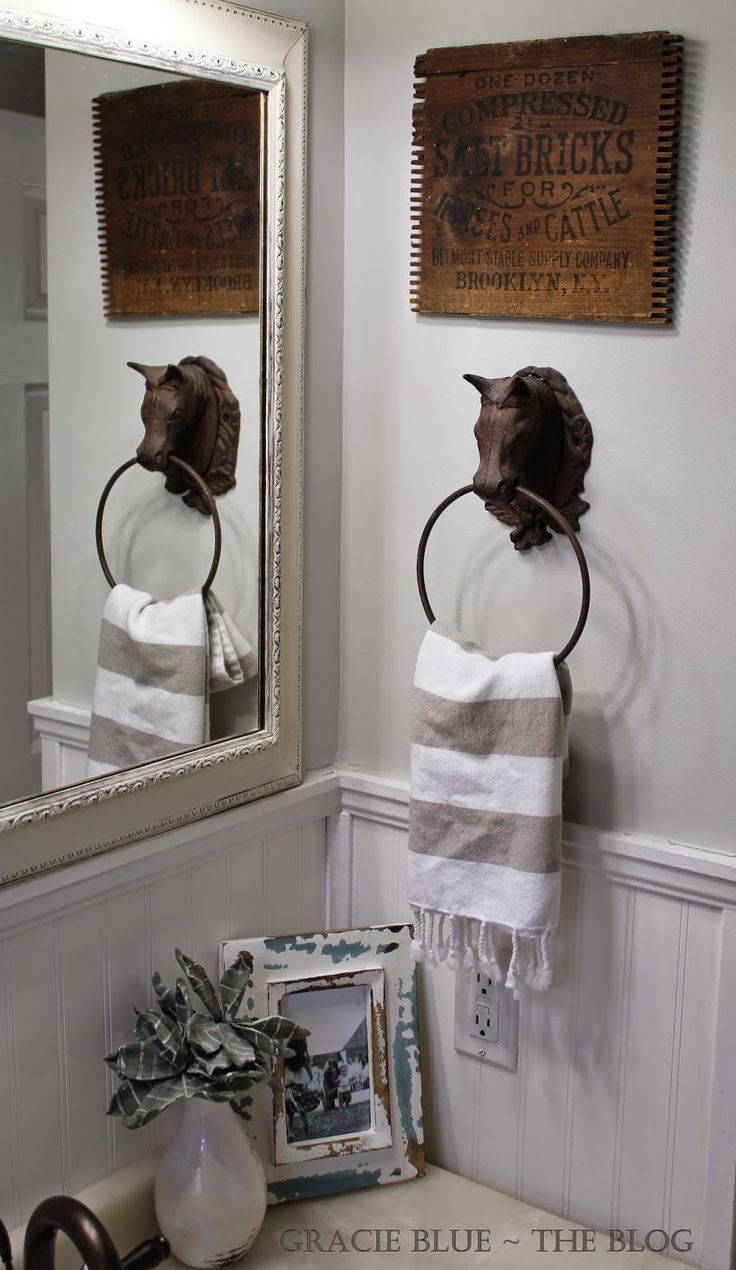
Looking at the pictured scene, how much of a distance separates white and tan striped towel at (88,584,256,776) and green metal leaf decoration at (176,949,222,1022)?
0.66 ft

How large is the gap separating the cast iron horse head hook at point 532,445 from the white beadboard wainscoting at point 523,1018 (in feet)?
1.06

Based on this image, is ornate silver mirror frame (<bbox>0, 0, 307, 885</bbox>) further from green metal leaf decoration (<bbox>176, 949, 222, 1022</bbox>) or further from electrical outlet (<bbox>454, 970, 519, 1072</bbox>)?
electrical outlet (<bbox>454, 970, 519, 1072</bbox>)

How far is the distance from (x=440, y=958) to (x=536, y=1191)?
0.95 ft

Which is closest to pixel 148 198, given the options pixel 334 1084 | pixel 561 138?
pixel 561 138

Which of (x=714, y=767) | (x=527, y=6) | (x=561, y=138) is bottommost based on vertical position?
(x=714, y=767)

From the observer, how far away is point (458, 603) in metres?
1.37

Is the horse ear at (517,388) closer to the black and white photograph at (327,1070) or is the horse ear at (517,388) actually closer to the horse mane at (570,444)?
the horse mane at (570,444)

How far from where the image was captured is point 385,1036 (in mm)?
1390

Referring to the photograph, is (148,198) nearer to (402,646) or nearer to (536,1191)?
(402,646)

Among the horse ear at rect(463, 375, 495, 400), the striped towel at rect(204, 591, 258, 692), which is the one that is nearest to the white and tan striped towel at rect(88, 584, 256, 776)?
the striped towel at rect(204, 591, 258, 692)

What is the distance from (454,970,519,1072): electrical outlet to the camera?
4.49ft

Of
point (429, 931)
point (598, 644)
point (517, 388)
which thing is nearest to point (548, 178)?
point (517, 388)

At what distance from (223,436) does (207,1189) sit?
71 cm

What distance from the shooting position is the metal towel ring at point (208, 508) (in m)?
1.17
